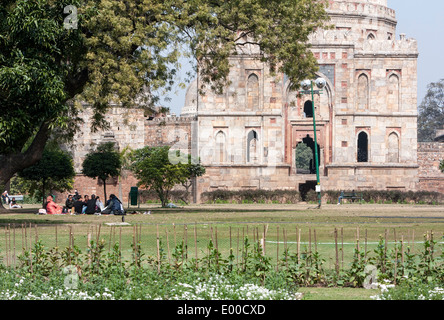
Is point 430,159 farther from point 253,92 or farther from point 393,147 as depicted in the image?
point 253,92

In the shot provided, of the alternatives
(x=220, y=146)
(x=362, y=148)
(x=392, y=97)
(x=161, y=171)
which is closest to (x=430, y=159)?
(x=362, y=148)

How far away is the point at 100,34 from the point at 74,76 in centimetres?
226

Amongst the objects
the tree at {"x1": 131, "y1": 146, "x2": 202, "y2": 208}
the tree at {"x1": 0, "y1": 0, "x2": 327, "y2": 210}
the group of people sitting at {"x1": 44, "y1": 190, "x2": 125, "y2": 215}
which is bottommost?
the group of people sitting at {"x1": 44, "y1": 190, "x2": 125, "y2": 215}

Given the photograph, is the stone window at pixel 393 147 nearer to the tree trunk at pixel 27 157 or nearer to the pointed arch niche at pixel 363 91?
the pointed arch niche at pixel 363 91

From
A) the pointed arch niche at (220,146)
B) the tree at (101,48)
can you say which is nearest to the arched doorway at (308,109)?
the pointed arch niche at (220,146)

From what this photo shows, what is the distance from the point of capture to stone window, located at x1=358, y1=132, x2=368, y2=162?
5317 cm

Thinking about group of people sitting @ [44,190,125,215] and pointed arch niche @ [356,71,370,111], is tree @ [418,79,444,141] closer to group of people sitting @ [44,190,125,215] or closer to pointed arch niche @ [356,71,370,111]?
pointed arch niche @ [356,71,370,111]

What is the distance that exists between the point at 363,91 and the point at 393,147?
4306 millimetres

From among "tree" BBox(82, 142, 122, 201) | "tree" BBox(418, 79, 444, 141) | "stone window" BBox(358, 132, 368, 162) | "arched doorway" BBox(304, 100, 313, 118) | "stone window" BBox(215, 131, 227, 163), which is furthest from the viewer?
"tree" BBox(418, 79, 444, 141)

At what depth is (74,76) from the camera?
27.2m

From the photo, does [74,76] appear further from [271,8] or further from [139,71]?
[271,8]

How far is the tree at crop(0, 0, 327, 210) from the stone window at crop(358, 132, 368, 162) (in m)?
23.5

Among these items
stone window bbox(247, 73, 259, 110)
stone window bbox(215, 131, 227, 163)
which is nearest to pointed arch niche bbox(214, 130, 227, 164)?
stone window bbox(215, 131, 227, 163)

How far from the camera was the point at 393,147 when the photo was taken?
2048 inches
